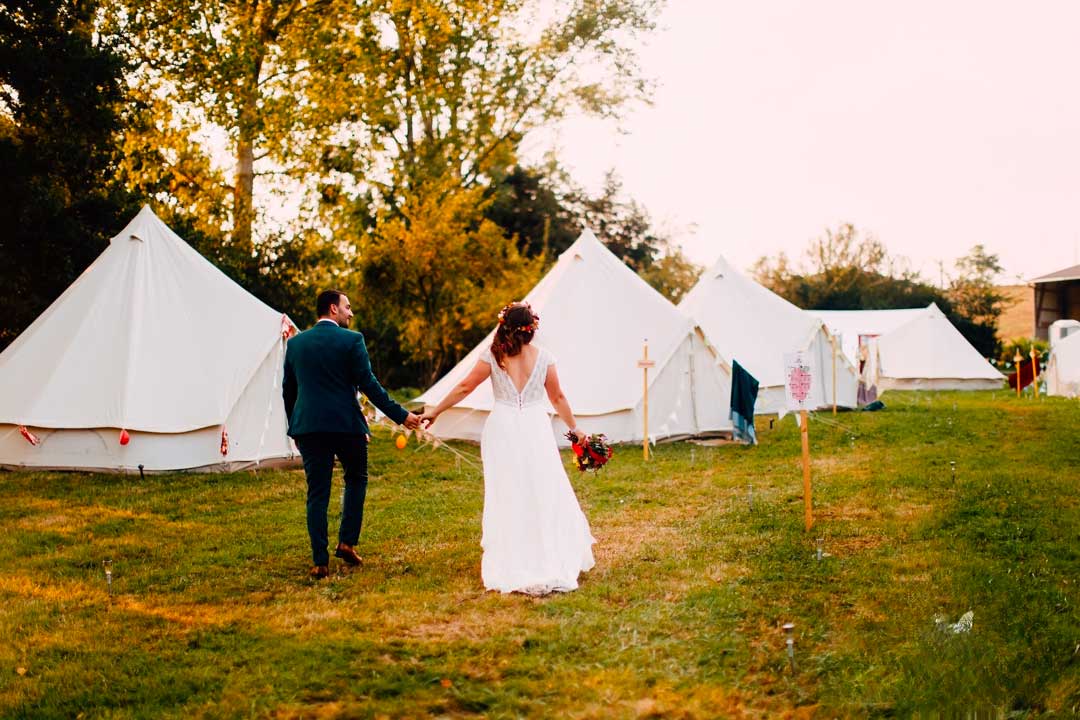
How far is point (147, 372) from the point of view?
11328 millimetres

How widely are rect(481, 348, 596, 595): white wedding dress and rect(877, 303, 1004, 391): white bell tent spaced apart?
79.7 feet

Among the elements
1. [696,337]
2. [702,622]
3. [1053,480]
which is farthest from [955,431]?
[702,622]

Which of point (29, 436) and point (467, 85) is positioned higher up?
point (467, 85)

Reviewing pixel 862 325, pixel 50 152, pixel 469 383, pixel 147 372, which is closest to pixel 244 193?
pixel 50 152

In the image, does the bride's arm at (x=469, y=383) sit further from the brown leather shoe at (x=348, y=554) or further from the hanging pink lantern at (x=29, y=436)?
the hanging pink lantern at (x=29, y=436)

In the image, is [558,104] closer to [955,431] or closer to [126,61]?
[126,61]

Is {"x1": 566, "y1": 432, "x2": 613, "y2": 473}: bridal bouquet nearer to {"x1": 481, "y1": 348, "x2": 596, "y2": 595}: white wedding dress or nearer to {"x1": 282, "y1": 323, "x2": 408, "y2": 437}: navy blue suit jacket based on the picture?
{"x1": 481, "y1": 348, "x2": 596, "y2": 595}: white wedding dress

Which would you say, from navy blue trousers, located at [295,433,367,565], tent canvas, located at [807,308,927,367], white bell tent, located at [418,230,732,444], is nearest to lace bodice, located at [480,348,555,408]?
navy blue trousers, located at [295,433,367,565]

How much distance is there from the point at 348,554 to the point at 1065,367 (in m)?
23.1

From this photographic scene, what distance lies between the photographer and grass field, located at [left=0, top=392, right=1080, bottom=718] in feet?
13.5

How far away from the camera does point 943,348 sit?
28562 mm

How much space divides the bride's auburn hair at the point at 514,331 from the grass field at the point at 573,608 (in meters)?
1.47

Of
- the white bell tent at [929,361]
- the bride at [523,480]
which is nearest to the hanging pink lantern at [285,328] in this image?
the bride at [523,480]

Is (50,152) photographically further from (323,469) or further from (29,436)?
(323,469)
